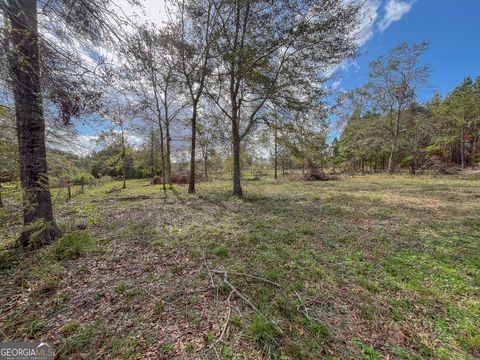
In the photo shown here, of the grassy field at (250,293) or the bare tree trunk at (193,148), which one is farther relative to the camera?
the bare tree trunk at (193,148)

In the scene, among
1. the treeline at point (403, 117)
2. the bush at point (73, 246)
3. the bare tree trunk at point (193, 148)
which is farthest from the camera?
the treeline at point (403, 117)

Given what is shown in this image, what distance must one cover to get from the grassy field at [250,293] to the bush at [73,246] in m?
0.02

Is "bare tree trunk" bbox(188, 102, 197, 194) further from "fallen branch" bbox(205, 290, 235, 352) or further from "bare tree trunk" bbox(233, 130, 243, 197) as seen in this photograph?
"fallen branch" bbox(205, 290, 235, 352)

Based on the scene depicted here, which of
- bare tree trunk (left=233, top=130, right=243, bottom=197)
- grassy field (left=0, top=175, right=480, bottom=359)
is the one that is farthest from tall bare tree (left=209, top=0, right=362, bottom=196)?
grassy field (left=0, top=175, right=480, bottom=359)

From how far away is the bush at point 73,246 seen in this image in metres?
3.30

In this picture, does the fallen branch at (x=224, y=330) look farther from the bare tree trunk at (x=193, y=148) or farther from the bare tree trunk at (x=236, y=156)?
the bare tree trunk at (x=193, y=148)

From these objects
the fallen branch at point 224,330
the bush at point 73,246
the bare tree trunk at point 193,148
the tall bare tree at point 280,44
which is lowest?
the fallen branch at point 224,330

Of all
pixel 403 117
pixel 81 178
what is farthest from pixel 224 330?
Answer: pixel 403 117

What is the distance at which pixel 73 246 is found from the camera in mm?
3420

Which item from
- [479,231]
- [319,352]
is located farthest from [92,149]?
[479,231]

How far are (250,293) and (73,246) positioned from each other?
10.2 ft

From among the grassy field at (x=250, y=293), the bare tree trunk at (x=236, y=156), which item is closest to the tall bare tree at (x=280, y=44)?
the bare tree trunk at (x=236, y=156)

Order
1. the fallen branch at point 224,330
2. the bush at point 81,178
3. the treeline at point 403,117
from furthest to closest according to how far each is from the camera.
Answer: the treeline at point 403,117, the bush at point 81,178, the fallen branch at point 224,330

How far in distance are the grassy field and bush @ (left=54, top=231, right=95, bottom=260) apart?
0.02m
